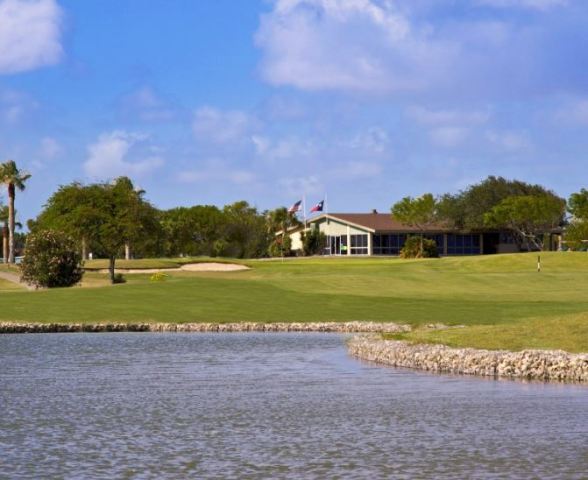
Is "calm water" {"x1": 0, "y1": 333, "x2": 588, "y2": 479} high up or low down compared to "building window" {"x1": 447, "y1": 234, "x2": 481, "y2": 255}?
down

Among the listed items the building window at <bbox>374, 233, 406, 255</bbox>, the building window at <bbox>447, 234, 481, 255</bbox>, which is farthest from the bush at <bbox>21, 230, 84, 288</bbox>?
the building window at <bbox>447, 234, 481, 255</bbox>

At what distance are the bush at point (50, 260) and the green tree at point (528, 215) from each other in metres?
81.8

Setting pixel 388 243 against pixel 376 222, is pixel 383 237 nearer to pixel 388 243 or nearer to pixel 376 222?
pixel 388 243

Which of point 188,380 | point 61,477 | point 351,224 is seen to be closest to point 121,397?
point 188,380

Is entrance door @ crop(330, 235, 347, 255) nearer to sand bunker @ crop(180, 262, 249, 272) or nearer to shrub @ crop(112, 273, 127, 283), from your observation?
sand bunker @ crop(180, 262, 249, 272)

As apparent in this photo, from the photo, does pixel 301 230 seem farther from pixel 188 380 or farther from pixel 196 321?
pixel 188 380

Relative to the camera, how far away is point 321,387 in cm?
3266

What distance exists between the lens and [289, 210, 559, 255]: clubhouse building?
16138cm

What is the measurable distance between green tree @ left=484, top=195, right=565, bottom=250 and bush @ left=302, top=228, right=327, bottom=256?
81.5ft

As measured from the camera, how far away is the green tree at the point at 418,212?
16512cm

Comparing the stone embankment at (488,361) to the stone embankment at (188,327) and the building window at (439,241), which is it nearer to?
the stone embankment at (188,327)

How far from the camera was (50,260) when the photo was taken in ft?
295

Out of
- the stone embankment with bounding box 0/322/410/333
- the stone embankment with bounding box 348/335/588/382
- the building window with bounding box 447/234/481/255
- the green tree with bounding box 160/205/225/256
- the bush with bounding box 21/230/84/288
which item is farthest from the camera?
the green tree with bounding box 160/205/225/256

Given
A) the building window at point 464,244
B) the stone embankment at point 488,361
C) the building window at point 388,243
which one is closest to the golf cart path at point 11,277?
the building window at point 388,243
